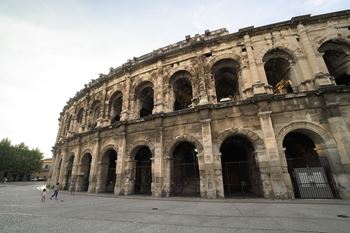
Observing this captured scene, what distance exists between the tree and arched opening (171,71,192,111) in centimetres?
3663

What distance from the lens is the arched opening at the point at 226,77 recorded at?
11.7 meters

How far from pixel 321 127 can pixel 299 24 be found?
693cm

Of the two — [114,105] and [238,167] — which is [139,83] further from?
[238,167]

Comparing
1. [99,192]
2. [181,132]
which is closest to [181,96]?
[181,132]

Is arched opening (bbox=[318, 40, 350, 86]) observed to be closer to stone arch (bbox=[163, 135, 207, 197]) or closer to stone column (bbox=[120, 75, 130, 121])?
stone arch (bbox=[163, 135, 207, 197])

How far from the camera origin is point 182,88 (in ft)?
47.0

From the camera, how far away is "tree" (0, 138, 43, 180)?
31.2 m

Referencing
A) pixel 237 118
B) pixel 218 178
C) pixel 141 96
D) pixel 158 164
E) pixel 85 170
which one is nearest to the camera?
pixel 218 178

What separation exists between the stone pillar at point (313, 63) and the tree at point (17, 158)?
4618 centimetres

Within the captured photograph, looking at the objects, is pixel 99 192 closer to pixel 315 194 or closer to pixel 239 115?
pixel 239 115

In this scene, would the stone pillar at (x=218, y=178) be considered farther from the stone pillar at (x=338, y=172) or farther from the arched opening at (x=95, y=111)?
the arched opening at (x=95, y=111)

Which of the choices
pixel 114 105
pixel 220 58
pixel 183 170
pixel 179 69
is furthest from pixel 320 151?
pixel 114 105

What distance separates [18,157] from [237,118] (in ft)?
141

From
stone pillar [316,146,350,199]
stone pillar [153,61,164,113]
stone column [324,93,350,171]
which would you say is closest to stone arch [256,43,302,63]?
stone column [324,93,350,171]
